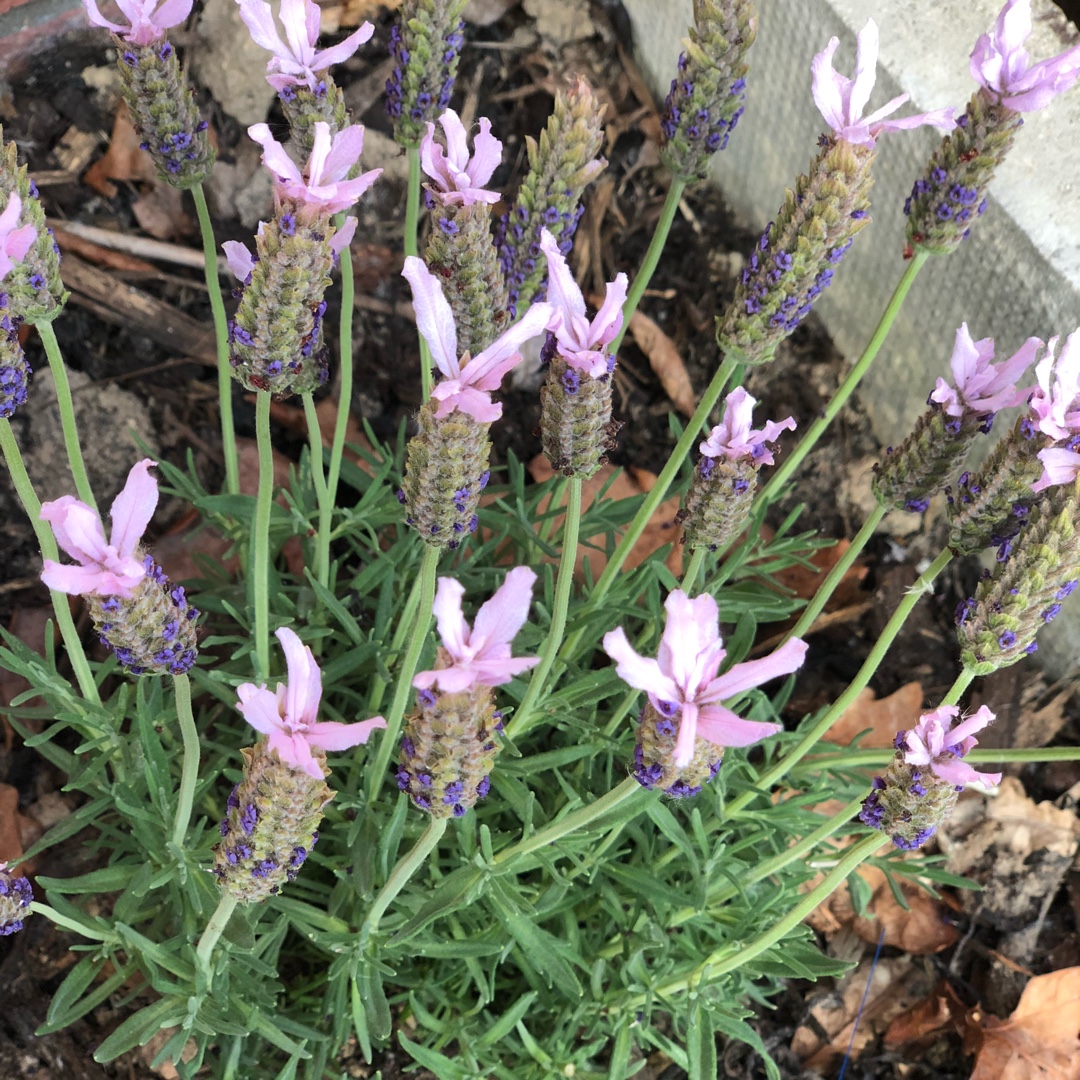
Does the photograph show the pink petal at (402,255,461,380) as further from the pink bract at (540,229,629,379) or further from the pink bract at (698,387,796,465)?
the pink bract at (698,387,796,465)

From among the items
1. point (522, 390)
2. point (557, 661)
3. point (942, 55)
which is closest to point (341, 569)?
point (522, 390)

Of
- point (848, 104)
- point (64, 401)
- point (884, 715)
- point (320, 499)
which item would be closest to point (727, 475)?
point (848, 104)

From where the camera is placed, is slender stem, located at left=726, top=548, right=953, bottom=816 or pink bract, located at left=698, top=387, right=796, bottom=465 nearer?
pink bract, located at left=698, top=387, right=796, bottom=465

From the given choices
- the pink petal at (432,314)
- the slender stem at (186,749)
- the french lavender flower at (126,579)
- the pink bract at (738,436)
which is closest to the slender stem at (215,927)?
the slender stem at (186,749)

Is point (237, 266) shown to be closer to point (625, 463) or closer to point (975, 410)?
point (975, 410)

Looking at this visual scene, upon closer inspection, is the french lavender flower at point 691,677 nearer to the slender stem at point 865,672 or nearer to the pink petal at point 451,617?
the pink petal at point 451,617

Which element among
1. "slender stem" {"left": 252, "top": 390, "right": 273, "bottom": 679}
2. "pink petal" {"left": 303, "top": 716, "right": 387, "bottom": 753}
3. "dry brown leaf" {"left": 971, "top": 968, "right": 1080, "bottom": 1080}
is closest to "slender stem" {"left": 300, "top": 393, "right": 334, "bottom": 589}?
"slender stem" {"left": 252, "top": 390, "right": 273, "bottom": 679}
